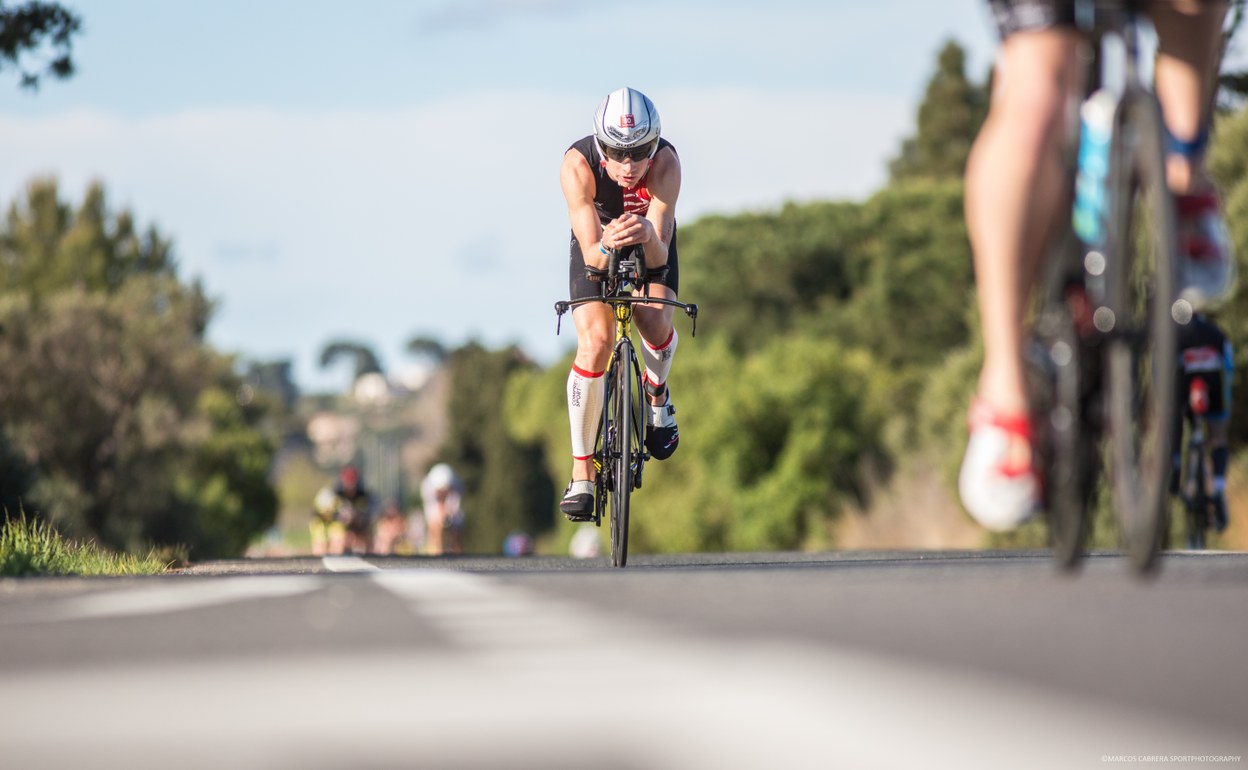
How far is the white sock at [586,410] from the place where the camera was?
9.42 m

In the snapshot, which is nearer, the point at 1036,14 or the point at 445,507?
the point at 1036,14

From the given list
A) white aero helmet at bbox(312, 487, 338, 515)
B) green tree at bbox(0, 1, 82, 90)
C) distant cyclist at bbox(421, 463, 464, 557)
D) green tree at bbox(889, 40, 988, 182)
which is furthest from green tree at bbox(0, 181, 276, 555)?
green tree at bbox(889, 40, 988, 182)

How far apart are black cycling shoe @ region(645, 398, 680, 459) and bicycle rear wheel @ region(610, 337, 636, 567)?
10.2 inches

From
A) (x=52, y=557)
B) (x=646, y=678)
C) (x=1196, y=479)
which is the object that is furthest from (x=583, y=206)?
(x=646, y=678)

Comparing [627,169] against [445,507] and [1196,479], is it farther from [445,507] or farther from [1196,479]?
[445,507]

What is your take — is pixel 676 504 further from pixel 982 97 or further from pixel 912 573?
pixel 912 573

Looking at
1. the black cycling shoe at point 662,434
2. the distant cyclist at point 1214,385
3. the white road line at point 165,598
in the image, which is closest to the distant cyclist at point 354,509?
the distant cyclist at point 1214,385

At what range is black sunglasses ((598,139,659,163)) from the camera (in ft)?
29.1

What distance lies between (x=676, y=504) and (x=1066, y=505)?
5180 centimetres

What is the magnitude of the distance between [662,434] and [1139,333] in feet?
16.6

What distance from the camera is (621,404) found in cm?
917

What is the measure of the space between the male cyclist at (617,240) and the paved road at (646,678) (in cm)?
406

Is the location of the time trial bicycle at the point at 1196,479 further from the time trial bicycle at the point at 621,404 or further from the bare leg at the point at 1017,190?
the bare leg at the point at 1017,190

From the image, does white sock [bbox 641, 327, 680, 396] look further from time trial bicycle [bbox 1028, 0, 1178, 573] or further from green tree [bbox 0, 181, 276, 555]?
green tree [bbox 0, 181, 276, 555]
